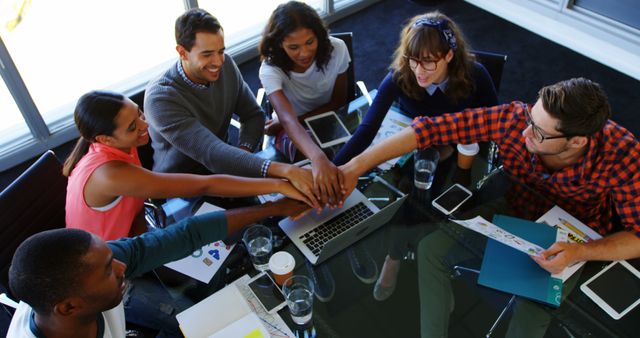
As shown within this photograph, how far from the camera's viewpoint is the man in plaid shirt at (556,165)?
1637mm

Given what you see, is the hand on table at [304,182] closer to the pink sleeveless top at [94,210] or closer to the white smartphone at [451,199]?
the white smartphone at [451,199]

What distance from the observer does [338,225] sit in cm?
183

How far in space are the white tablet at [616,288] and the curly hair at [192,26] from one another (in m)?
1.77

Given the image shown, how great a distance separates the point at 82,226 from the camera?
1.91m

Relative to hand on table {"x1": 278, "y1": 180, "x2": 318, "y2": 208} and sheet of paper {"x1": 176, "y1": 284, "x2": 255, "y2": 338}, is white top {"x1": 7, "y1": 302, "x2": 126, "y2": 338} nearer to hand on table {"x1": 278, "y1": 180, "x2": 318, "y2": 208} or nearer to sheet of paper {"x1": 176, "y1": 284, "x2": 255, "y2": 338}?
sheet of paper {"x1": 176, "y1": 284, "x2": 255, "y2": 338}

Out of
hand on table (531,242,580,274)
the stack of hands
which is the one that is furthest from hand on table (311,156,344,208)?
hand on table (531,242,580,274)

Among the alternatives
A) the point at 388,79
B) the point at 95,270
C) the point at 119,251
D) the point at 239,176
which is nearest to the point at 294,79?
the point at 388,79

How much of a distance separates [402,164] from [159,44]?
8.54 ft

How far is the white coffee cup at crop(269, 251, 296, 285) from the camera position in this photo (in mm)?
1621

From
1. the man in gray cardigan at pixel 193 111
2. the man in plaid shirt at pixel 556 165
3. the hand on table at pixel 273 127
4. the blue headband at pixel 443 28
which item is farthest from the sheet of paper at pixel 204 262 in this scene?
the blue headband at pixel 443 28

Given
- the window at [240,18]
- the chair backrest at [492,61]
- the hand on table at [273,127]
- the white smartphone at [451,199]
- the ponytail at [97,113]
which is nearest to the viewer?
the ponytail at [97,113]

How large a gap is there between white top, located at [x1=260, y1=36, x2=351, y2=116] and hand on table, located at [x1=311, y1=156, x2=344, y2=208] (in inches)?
24.9

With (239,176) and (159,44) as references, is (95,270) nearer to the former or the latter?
(239,176)

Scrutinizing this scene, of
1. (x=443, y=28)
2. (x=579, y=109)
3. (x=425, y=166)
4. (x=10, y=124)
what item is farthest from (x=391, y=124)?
(x=10, y=124)
